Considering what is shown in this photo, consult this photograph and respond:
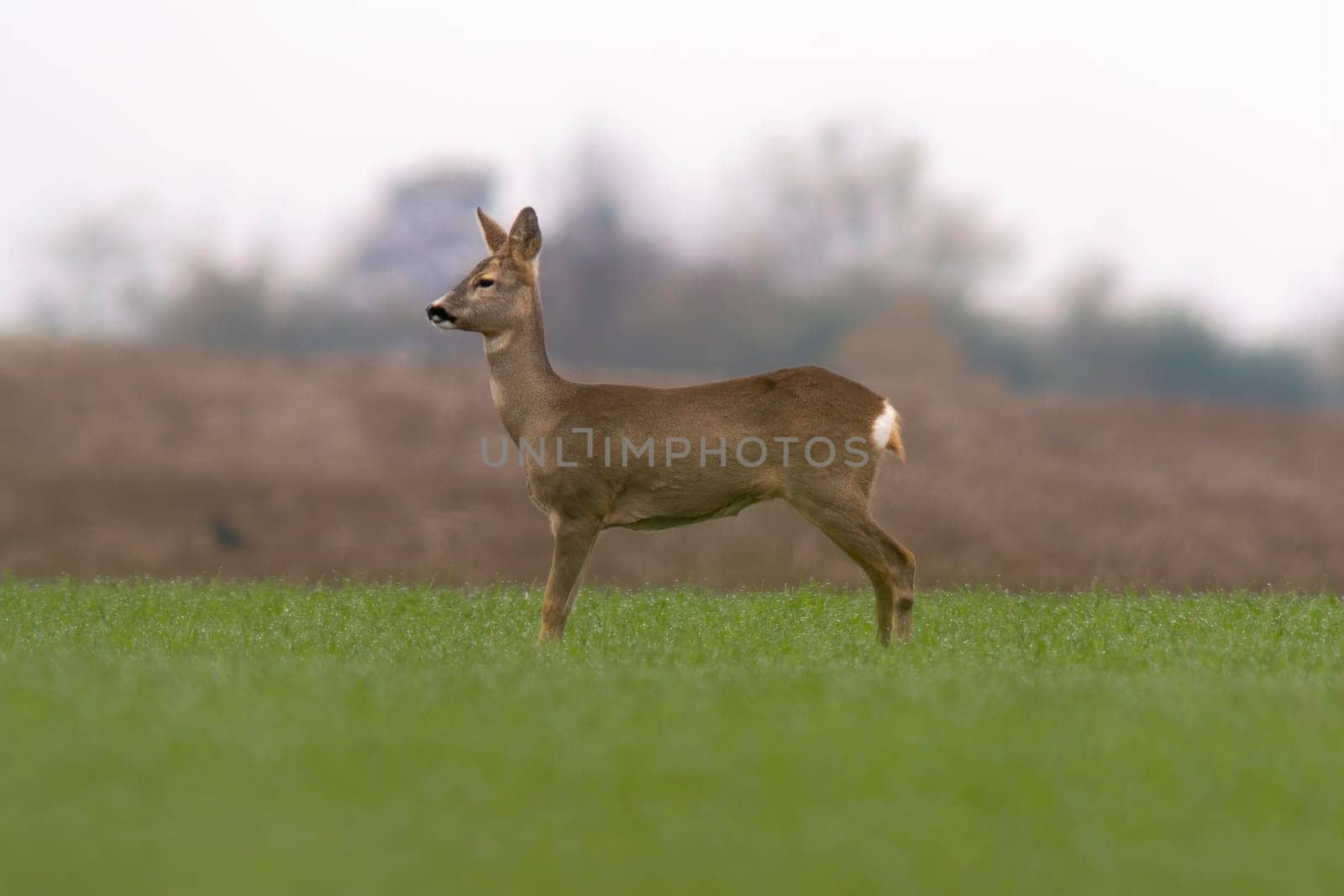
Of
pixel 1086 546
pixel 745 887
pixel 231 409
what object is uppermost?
pixel 745 887

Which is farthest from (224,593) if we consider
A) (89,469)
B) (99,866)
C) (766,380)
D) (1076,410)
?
(1076,410)

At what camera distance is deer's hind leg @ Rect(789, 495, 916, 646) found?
31.4 ft

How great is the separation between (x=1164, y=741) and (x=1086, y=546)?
11.4m

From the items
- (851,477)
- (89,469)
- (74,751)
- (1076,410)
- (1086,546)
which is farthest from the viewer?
(1076,410)

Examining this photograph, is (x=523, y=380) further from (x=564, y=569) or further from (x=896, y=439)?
(x=896, y=439)

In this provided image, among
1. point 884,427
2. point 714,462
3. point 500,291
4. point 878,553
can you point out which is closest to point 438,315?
point 500,291

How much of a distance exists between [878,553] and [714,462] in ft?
3.72

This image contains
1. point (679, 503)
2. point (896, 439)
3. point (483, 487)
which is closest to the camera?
point (679, 503)

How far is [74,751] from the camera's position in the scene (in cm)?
558

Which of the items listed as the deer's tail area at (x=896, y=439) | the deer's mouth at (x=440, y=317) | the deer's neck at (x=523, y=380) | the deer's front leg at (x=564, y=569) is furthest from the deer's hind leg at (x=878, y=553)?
the deer's mouth at (x=440, y=317)

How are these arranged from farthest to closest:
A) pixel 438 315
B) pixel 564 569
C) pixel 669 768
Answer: pixel 438 315 < pixel 564 569 < pixel 669 768

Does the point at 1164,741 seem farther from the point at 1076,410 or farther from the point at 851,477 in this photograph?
the point at 1076,410

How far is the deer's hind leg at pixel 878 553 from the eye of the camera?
31.4ft

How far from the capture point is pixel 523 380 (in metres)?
10.2
